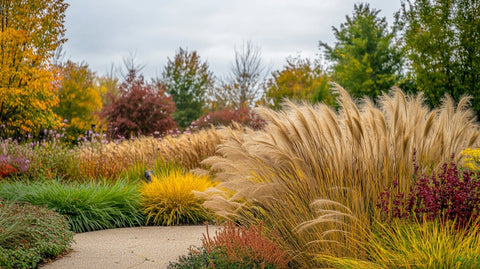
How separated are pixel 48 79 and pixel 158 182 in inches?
464

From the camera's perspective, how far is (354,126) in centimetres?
380

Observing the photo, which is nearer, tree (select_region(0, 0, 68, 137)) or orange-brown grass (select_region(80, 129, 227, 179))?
orange-brown grass (select_region(80, 129, 227, 179))

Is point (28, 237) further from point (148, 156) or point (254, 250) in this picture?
point (148, 156)

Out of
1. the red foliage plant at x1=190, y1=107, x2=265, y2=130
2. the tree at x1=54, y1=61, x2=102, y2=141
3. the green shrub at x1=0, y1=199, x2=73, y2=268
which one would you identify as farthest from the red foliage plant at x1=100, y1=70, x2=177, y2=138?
the green shrub at x1=0, y1=199, x2=73, y2=268

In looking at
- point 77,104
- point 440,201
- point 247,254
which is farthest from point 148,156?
point 77,104

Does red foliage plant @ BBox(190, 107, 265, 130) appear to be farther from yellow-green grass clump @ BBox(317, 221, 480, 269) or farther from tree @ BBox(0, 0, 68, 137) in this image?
yellow-green grass clump @ BBox(317, 221, 480, 269)

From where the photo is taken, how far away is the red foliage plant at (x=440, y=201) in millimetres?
3512

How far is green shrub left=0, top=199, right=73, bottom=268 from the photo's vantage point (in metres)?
4.79

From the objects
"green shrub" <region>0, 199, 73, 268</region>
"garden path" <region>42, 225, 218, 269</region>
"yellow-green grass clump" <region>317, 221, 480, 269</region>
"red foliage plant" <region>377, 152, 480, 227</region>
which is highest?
"red foliage plant" <region>377, 152, 480, 227</region>

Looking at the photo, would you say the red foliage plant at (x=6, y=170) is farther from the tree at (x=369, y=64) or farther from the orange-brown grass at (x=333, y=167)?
the tree at (x=369, y=64)

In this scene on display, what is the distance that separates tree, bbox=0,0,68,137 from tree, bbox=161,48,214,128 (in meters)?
11.1

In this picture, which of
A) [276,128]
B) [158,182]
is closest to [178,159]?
[158,182]

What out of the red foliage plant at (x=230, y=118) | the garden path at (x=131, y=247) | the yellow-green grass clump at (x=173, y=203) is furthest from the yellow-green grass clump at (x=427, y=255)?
the red foliage plant at (x=230, y=118)

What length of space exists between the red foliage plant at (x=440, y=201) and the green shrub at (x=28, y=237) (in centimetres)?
360
